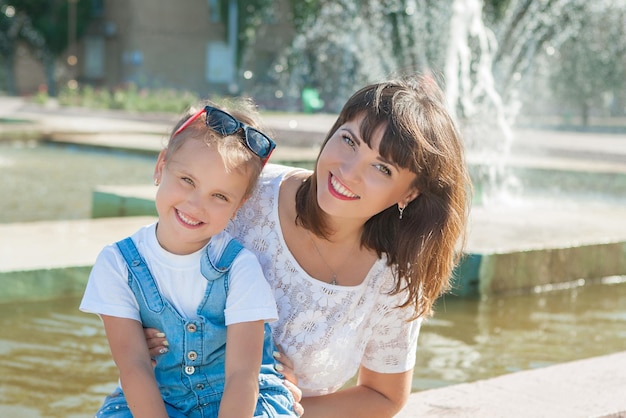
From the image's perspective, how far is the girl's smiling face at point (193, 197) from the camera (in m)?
2.06

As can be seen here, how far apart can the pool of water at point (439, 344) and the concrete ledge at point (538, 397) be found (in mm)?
634

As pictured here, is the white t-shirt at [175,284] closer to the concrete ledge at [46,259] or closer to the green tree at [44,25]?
the concrete ledge at [46,259]

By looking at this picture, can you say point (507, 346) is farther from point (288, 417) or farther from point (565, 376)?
point (288, 417)

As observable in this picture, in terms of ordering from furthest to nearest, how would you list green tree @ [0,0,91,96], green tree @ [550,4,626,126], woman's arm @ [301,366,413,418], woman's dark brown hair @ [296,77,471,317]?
green tree @ [0,0,91,96] → green tree @ [550,4,626,126] → woman's arm @ [301,366,413,418] → woman's dark brown hair @ [296,77,471,317]

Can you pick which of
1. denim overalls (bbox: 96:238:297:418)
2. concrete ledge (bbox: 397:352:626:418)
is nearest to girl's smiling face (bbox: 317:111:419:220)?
denim overalls (bbox: 96:238:297:418)

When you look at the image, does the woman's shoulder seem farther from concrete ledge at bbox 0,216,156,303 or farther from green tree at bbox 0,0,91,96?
green tree at bbox 0,0,91,96

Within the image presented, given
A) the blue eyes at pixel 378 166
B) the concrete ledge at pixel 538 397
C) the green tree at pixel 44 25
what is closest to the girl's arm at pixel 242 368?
the blue eyes at pixel 378 166

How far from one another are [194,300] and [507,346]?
89.3 inches

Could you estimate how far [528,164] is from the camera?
37.6 ft

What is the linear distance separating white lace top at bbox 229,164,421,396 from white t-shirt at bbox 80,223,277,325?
0.21m

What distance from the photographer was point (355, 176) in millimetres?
2182

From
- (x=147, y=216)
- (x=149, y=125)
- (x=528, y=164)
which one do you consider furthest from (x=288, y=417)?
(x=149, y=125)

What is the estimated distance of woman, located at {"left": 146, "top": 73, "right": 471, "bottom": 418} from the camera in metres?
2.20

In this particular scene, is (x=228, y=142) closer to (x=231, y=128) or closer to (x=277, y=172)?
(x=231, y=128)
